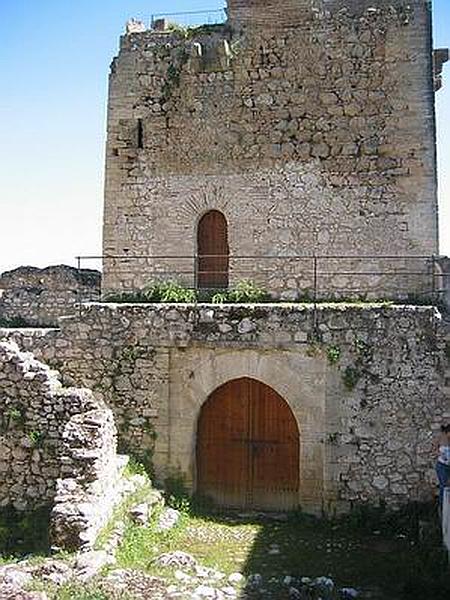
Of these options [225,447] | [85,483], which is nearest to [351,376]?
[225,447]

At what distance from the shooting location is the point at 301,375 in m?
12.2

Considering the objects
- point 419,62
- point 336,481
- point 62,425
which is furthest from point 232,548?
point 419,62

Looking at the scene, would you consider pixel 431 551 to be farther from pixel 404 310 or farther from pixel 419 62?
pixel 419 62

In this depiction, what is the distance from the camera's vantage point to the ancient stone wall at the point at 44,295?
18984 mm

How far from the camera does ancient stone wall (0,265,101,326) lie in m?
19.0

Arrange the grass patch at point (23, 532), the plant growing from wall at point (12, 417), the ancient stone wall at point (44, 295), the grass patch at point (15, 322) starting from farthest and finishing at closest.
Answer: the ancient stone wall at point (44, 295) < the grass patch at point (15, 322) < the plant growing from wall at point (12, 417) < the grass patch at point (23, 532)

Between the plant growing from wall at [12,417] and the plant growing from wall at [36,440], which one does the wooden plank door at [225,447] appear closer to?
the plant growing from wall at [36,440]

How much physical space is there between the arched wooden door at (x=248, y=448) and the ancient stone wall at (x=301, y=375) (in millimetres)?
304

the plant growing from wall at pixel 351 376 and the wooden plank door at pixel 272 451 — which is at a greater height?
the plant growing from wall at pixel 351 376

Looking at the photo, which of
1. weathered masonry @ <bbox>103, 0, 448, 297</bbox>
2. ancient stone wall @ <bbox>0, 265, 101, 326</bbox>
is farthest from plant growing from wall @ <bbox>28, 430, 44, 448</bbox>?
ancient stone wall @ <bbox>0, 265, 101, 326</bbox>

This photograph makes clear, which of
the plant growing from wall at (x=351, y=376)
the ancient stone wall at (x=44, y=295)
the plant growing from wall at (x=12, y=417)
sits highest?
the ancient stone wall at (x=44, y=295)

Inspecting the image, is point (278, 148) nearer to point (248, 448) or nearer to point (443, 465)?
point (248, 448)

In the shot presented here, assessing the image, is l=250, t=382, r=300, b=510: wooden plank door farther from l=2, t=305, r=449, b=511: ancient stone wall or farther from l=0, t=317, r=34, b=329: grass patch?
l=0, t=317, r=34, b=329: grass patch

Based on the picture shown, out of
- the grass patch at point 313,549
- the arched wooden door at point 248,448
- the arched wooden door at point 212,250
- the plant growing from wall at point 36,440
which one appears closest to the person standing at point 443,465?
the grass patch at point 313,549
